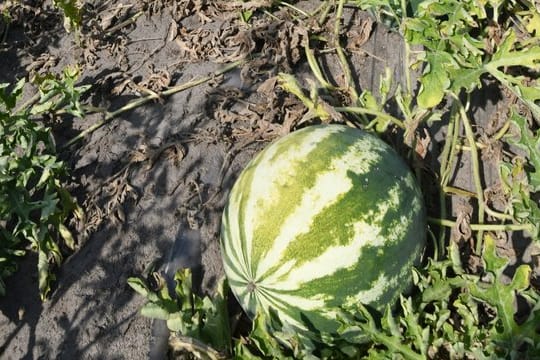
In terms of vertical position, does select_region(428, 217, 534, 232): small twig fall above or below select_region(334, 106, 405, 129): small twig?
below

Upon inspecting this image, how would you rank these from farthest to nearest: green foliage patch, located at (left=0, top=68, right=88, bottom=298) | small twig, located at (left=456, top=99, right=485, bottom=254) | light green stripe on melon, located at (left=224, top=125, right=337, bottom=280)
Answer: green foliage patch, located at (left=0, top=68, right=88, bottom=298) → small twig, located at (left=456, top=99, right=485, bottom=254) → light green stripe on melon, located at (left=224, top=125, right=337, bottom=280)

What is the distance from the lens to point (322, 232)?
6.58 feet

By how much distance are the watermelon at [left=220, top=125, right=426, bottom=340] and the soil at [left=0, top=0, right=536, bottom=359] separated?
0.47 m

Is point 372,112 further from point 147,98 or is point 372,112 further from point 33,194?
point 33,194

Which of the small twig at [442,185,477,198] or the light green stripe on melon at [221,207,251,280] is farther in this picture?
the small twig at [442,185,477,198]

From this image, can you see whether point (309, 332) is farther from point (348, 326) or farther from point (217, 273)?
point (217, 273)

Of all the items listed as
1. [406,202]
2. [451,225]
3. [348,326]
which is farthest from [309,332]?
[451,225]

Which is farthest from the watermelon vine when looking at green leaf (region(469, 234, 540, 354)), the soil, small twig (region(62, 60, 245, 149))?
small twig (region(62, 60, 245, 149))

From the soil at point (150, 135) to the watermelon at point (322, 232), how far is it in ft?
1.54

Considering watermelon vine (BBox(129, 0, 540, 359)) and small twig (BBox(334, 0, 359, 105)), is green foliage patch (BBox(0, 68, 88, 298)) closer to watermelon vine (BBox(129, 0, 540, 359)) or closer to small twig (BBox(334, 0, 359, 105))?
watermelon vine (BBox(129, 0, 540, 359))

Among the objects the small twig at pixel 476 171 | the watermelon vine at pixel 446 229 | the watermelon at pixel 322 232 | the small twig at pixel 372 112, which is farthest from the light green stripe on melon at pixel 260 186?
the small twig at pixel 476 171

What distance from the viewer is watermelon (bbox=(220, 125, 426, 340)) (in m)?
2.01

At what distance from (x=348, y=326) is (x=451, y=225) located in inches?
28.0

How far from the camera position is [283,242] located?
2010 mm
